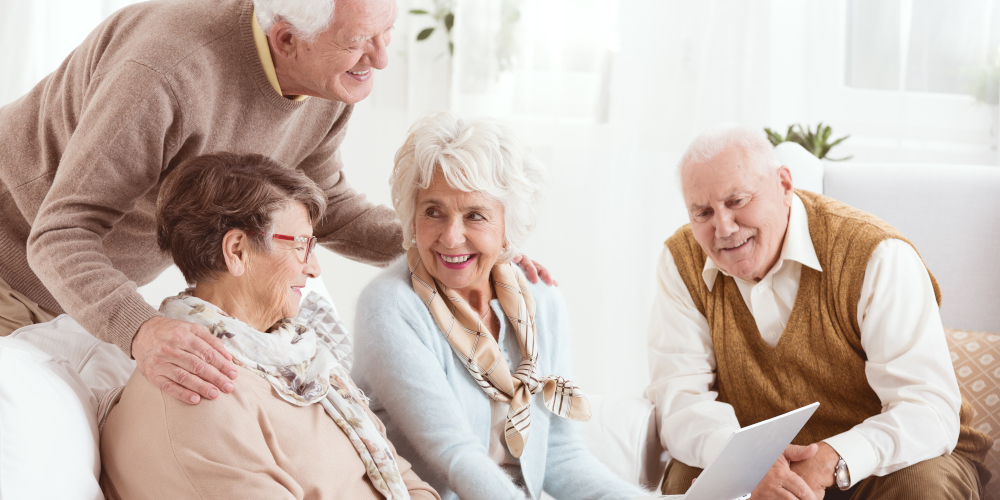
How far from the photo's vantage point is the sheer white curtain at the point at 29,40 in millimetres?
3193

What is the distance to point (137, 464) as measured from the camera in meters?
1.16

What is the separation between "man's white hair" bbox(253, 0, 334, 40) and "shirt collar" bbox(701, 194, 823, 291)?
1.15 meters

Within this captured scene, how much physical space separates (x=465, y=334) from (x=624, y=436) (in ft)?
2.02

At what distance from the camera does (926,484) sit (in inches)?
68.9

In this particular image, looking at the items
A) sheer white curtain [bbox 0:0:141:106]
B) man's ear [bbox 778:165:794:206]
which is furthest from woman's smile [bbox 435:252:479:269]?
sheer white curtain [bbox 0:0:141:106]

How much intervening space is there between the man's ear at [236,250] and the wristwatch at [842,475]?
1333 millimetres

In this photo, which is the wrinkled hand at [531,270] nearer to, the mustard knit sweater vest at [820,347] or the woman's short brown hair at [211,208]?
the mustard knit sweater vest at [820,347]

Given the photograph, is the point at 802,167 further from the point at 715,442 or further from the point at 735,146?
the point at 715,442

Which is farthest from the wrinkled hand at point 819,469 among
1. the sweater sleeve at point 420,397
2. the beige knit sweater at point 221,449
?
the beige knit sweater at point 221,449

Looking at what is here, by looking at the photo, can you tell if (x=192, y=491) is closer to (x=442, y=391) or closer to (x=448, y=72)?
(x=442, y=391)

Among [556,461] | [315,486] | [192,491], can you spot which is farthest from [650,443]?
[192,491]

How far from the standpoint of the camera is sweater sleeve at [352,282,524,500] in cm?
Answer: 150

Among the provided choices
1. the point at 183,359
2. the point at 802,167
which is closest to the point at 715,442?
the point at 802,167

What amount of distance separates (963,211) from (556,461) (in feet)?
4.99
